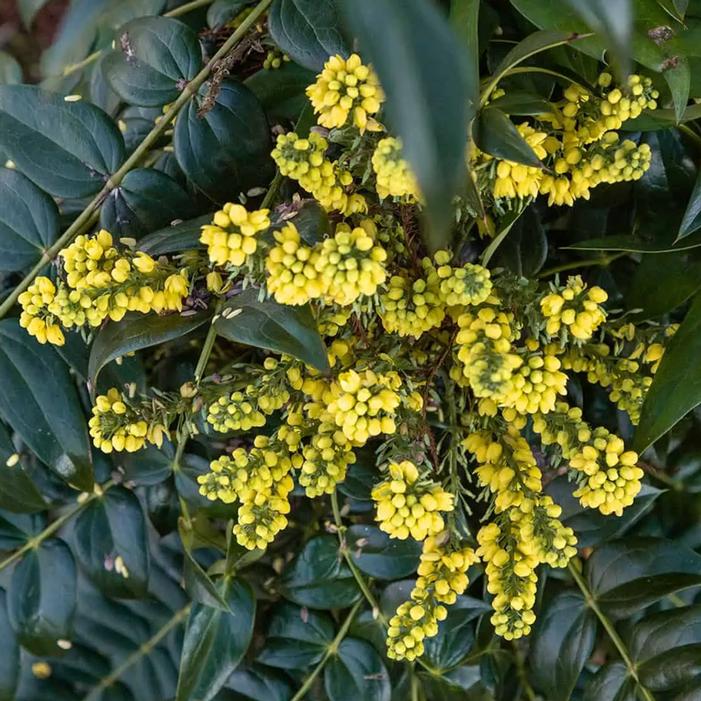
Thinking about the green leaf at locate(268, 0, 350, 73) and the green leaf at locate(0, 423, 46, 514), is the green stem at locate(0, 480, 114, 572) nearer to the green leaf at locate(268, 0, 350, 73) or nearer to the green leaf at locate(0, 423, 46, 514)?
the green leaf at locate(0, 423, 46, 514)

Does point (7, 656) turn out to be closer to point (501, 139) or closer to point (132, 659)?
point (132, 659)

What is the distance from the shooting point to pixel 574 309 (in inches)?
21.1

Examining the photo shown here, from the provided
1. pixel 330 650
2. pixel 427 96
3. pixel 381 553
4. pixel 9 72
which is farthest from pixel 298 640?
pixel 9 72

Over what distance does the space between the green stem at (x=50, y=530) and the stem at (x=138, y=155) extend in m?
0.22

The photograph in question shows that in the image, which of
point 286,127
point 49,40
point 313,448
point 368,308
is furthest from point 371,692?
point 49,40

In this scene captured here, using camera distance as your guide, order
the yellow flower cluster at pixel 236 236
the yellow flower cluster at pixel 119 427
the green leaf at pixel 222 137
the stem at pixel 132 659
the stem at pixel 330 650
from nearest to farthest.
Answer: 1. the yellow flower cluster at pixel 236 236
2. the yellow flower cluster at pixel 119 427
3. the green leaf at pixel 222 137
4. the stem at pixel 330 650
5. the stem at pixel 132 659

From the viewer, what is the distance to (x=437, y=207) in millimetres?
291

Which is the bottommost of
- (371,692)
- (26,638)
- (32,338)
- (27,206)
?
(371,692)

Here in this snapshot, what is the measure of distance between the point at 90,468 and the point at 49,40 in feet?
3.25

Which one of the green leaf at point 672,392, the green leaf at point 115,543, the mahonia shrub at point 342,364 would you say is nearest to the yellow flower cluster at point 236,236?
the mahonia shrub at point 342,364

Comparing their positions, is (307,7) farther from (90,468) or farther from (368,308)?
(90,468)

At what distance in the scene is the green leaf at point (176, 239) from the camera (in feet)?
1.98

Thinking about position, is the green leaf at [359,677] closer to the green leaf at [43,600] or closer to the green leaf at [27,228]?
the green leaf at [43,600]

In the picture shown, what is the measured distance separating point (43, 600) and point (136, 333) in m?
0.40
